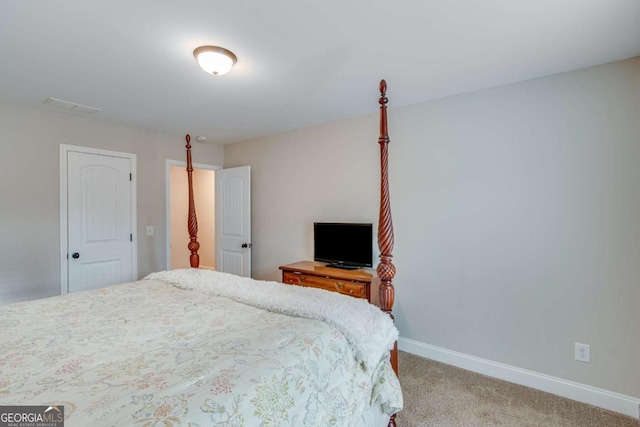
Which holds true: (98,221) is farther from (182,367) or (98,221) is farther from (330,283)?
(182,367)

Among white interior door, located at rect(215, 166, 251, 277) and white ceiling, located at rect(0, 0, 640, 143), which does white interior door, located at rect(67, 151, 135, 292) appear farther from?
white interior door, located at rect(215, 166, 251, 277)

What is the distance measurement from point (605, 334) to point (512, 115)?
1.75 meters

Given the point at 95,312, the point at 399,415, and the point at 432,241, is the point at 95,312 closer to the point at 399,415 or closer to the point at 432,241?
the point at 399,415

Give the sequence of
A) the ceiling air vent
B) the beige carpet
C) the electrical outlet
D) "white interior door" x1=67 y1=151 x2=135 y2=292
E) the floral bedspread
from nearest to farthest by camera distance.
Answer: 1. the floral bedspread
2. the beige carpet
3. the electrical outlet
4. the ceiling air vent
5. "white interior door" x1=67 y1=151 x2=135 y2=292

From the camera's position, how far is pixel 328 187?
3.54 meters

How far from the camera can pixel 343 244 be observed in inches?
127

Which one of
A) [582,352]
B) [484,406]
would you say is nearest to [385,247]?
[484,406]

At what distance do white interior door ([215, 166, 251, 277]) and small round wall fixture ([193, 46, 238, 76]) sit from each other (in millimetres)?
2171

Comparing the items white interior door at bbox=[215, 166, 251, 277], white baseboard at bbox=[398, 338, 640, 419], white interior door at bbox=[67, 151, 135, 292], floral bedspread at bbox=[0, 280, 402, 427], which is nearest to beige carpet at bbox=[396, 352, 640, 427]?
white baseboard at bbox=[398, 338, 640, 419]

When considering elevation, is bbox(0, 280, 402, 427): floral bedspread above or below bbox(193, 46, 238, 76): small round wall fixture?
below

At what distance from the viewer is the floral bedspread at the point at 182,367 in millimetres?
820

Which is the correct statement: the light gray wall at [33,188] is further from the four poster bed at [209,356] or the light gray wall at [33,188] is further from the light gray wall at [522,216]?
the light gray wall at [522,216]

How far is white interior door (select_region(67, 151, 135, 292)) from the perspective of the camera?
3197 millimetres

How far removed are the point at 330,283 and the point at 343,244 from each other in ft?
1.54
